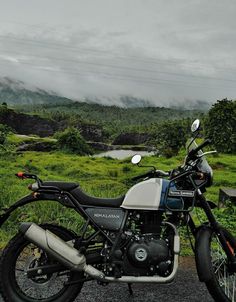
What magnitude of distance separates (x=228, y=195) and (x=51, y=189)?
41.9 feet

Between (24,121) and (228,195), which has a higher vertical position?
(228,195)

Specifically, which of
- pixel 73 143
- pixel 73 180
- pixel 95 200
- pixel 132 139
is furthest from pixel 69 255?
pixel 132 139

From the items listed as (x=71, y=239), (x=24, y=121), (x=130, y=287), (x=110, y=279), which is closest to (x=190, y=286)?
(x=130, y=287)

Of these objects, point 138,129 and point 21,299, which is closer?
point 21,299

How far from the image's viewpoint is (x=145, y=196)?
437 centimetres

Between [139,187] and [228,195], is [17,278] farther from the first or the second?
[228,195]

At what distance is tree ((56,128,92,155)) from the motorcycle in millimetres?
82869

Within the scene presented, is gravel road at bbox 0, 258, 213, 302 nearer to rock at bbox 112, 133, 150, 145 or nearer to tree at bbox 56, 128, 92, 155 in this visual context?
tree at bbox 56, 128, 92, 155

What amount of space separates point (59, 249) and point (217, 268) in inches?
69.2

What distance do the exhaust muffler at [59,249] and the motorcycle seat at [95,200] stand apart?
0.48 meters

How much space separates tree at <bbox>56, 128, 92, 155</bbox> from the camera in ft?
290

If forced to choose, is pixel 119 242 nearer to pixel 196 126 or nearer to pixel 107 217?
pixel 107 217

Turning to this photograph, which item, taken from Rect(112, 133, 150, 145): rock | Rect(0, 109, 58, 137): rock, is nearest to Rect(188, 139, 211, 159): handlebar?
Rect(0, 109, 58, 137): rock

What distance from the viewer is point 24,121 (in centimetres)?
14338
